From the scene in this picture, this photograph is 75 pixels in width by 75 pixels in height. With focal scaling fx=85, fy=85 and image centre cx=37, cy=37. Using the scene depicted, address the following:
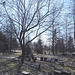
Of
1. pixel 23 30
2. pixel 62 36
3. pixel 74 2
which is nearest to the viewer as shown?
pixel 74 2

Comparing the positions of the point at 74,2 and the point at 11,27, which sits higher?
the point at 74,2

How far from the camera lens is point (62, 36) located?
1017 inches

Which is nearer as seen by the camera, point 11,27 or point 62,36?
point 11,27

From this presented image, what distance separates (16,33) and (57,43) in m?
21.6

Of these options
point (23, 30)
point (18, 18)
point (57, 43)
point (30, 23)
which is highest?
point (18, 18)

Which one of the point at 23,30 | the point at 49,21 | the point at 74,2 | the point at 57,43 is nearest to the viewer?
the point at 74,2

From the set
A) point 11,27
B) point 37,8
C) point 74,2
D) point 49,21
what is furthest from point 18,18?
point 74,2

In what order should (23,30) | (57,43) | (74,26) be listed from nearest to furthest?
1. (74,26)
2. (23,30)
3. (57,43)

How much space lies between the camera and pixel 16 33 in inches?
403

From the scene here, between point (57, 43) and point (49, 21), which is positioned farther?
point (57, 43)

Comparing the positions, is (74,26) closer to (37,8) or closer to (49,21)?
(49,21)

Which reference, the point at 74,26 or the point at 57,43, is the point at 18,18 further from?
the point at 57,43

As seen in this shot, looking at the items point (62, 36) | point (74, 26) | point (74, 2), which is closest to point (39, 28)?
point (74, 26)

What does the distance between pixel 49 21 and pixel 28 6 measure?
323 centimetres
